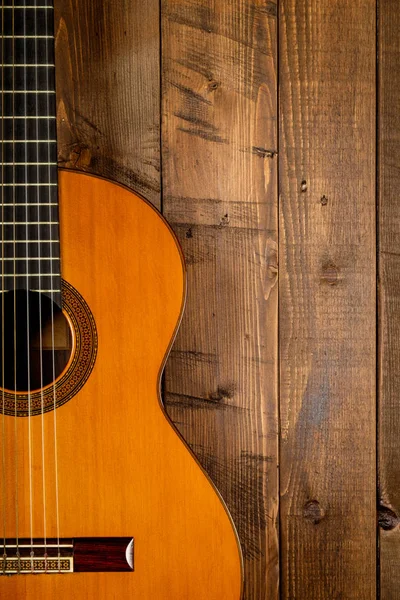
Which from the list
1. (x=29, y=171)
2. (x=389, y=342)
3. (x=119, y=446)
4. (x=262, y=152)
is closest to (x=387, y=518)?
(x=389, y=342)

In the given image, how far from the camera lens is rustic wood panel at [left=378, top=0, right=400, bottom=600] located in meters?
1.16

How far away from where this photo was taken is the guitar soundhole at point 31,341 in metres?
0.91

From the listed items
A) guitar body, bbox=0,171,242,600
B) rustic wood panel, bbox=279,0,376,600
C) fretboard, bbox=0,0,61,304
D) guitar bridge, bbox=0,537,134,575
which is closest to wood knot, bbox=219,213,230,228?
rustic wood panel, bbox=279,0,376,600

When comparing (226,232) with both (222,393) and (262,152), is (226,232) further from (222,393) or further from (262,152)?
(222,393)

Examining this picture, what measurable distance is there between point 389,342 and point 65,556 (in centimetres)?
70

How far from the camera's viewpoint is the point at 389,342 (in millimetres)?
1160

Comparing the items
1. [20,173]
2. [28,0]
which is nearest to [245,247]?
[20,173]

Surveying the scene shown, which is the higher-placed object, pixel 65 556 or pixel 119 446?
pixel 119 446

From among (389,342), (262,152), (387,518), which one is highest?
(262,152)

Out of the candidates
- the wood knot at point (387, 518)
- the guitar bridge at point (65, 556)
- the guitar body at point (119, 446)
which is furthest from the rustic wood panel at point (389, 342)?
the guitar bridge at point (65, 556)

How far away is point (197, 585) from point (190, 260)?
563 mm

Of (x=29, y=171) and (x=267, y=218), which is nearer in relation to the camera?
(x=29, y=171)

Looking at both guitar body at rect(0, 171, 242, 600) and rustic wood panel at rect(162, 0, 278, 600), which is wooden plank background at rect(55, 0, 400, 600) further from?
guitar body at rect(0, 171, 242, 600)

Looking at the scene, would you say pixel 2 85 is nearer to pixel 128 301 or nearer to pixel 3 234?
pixel 3 234
